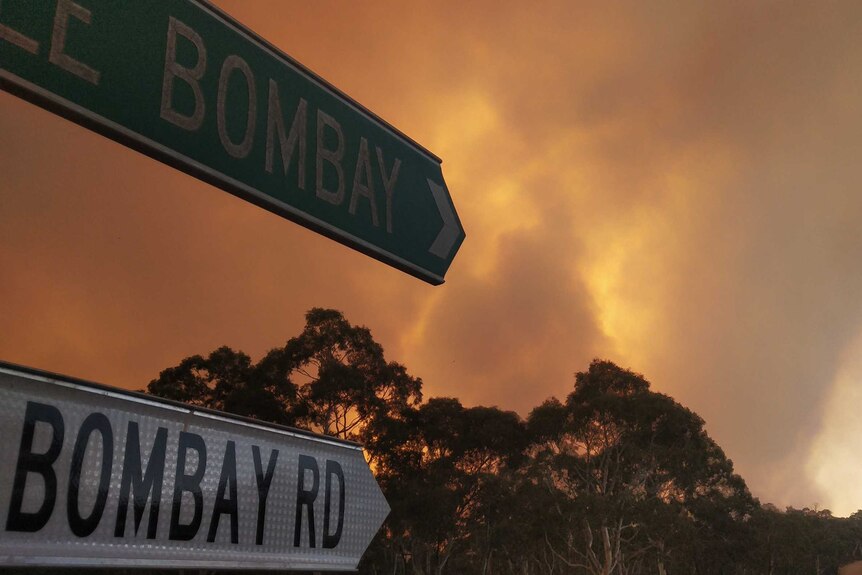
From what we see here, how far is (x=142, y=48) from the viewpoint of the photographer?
1.99 metres

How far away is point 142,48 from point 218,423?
1.08 m

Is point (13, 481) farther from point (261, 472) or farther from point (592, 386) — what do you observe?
point (592, 386)

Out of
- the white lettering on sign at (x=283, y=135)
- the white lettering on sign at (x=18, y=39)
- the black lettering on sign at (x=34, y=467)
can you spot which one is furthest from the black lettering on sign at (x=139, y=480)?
the white lettering on sign at (x=18, y=39)

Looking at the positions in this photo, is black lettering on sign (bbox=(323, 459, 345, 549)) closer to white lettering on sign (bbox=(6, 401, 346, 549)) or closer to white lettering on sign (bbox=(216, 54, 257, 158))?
white lettering on sign (bbox=(6, 401, 346, 549))

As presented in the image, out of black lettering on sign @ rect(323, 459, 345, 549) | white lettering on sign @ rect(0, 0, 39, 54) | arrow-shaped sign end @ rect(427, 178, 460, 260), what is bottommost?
black lettering on sign @ rect(323, 459, 345, 549)

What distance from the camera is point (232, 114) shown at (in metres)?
2.23

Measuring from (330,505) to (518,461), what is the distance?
134ft

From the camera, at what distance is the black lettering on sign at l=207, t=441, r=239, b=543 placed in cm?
227

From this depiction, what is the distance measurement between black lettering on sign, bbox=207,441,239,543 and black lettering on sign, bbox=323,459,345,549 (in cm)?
45

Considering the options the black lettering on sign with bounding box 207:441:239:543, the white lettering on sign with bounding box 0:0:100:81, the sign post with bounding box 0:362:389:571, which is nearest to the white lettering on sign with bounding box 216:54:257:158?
the white lettering on sign with bounding box 0:0:100:81

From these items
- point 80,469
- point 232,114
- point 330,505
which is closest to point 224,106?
point 232,114

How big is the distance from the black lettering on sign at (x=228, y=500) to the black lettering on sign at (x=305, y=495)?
0.28m

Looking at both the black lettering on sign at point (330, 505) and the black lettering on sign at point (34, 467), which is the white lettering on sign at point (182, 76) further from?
the black lettering on sign at point (330, 505)

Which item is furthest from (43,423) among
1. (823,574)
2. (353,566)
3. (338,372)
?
(823,574)
